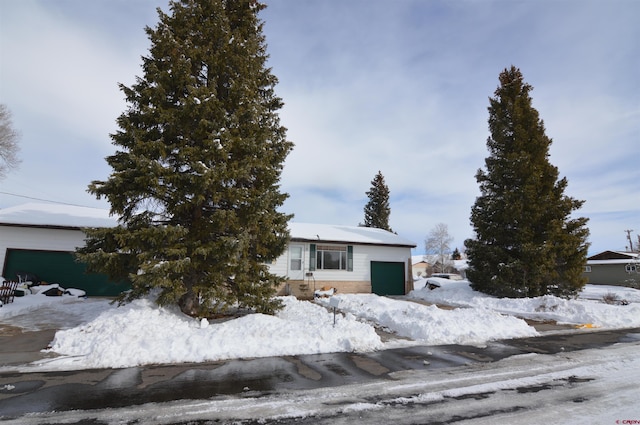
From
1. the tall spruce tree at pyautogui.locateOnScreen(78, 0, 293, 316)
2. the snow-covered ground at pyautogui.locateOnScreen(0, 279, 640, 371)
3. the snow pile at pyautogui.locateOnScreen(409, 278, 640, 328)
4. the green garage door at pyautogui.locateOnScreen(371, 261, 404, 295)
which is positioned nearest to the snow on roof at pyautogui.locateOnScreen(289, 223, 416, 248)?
the green garage door at pyautogui.locateOnScreen(371, 261, 404, 295)

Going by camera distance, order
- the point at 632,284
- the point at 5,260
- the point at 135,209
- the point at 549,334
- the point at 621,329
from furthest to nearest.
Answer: the point at 632,284
the point at 5,260
the point at 621,329
the point at 549,334
the point at 135,209

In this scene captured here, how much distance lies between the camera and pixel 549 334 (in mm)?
10531

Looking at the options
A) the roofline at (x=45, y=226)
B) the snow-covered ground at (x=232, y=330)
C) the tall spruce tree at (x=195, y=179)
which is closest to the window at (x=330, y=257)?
the snow-covered ground at (x=232, y=330)

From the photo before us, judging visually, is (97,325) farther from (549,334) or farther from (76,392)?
(549,334)

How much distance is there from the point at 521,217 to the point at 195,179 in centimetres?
1753

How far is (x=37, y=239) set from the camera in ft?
53.5

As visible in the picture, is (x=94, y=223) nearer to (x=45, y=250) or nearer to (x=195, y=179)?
(x=45, y=250)

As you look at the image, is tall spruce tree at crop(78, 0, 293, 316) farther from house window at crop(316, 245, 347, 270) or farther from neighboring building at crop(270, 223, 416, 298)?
house window at crop(316, 245, 347, 270)

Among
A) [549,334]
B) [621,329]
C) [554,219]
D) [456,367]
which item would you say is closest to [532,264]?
[554,219]

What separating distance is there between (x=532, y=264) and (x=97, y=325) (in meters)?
19.4

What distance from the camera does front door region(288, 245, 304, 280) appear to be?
64.0ft

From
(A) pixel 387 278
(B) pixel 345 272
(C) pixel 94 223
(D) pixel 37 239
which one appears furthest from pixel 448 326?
(D) pixel 37 239

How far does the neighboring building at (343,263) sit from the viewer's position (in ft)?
64.0

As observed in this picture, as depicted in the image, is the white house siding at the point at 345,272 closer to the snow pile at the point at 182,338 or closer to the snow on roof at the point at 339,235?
the snow on roof at the point at 339,235
